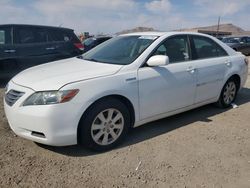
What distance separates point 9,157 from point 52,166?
2.04 ft

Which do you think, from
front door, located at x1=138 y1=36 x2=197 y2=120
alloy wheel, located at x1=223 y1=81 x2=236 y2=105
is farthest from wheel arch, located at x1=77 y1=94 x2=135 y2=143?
alloy wheel, located at x1=223 y1=81 x2=236 y2=105

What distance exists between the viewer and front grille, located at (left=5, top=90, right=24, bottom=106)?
137 inches

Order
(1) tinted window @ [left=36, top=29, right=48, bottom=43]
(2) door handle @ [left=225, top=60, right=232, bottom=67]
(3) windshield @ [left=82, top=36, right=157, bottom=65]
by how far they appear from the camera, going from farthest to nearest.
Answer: (1) tinted window @ [left=36, top=29, right=48, bottom=43] → (2) door handle @ [left=225, top=60, right=232, bottom=67] → (3) windshield @ [left=82, top=36, right=157, bottom=65]

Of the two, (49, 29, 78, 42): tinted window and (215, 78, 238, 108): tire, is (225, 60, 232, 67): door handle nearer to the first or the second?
(215, 78, 238, 108): tire

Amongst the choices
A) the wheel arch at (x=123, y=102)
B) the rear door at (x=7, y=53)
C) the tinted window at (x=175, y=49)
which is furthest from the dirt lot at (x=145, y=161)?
the rear door at (x=7, y=53)

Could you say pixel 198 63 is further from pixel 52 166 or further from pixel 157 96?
pixel 52 166

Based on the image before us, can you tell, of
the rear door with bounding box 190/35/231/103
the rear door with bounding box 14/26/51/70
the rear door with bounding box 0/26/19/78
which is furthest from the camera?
the rear door with bounding box 14/26/51/70

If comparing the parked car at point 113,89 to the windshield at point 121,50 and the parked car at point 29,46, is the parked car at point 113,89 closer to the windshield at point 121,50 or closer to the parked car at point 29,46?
the windshield at point 121,50

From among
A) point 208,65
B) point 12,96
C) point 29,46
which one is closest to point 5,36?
point 29,46

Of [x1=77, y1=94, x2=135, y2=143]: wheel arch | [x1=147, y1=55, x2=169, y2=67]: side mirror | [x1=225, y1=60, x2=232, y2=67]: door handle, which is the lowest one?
[x1=77, y1=94, x2=135, y2=143]: wheel arch

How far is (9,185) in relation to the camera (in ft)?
9.72

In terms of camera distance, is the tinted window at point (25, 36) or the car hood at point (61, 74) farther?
the tinted window at point (25, 36)

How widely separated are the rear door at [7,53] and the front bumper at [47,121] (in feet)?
14.1

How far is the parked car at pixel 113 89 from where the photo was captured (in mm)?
3338
